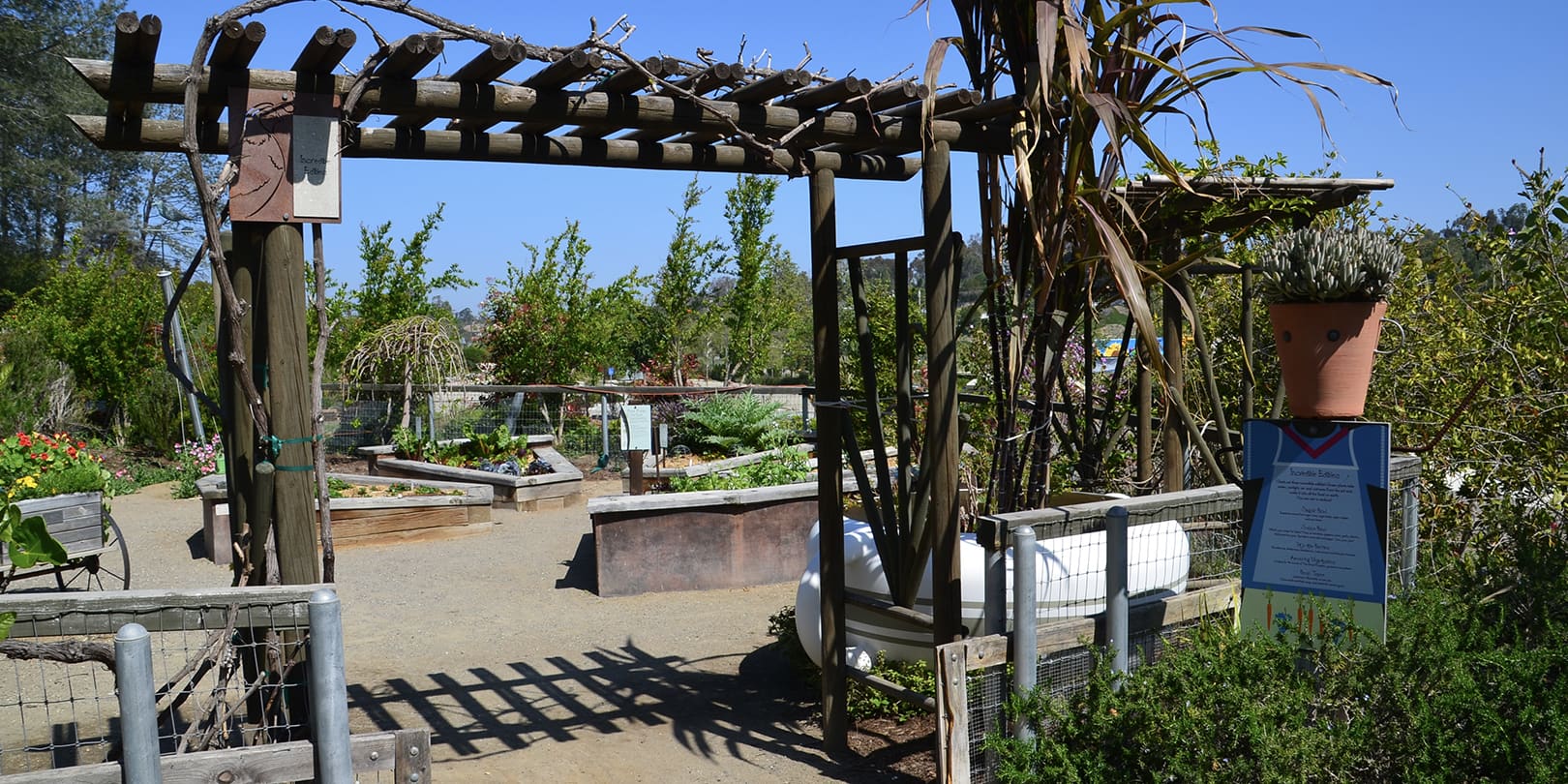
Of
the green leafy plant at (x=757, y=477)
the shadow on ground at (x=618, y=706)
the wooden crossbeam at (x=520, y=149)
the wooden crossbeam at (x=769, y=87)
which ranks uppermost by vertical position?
the wooden crossbeam at (x=769, y=87)

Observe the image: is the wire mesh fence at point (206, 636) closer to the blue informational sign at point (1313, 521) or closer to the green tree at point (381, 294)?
the blue informational sign at point (1313, 521)

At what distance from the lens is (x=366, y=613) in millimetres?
8148

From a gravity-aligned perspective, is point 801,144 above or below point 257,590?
above

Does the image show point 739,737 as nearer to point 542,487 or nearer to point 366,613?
point 366,613

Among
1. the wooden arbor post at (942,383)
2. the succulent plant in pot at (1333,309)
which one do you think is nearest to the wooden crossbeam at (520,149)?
the wooden arbor post at (942,383)

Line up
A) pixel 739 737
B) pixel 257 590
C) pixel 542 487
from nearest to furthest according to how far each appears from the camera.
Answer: pixel 257 590
pixel 739 737
pixel 542 487

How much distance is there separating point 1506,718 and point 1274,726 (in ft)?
2.57

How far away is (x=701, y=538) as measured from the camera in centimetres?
878

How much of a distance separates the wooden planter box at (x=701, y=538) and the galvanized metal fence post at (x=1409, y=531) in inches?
190

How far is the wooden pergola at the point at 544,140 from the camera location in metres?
3.59

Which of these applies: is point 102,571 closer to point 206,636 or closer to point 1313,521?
point 206,636

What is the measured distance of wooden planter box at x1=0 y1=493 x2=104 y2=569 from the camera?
712cm

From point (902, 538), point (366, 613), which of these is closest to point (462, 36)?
point (902, 538)

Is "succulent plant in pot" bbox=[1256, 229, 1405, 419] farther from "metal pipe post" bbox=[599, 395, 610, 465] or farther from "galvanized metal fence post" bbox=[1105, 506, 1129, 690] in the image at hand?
"metal pipe post" bbox=[599, 395, 610, 465]
